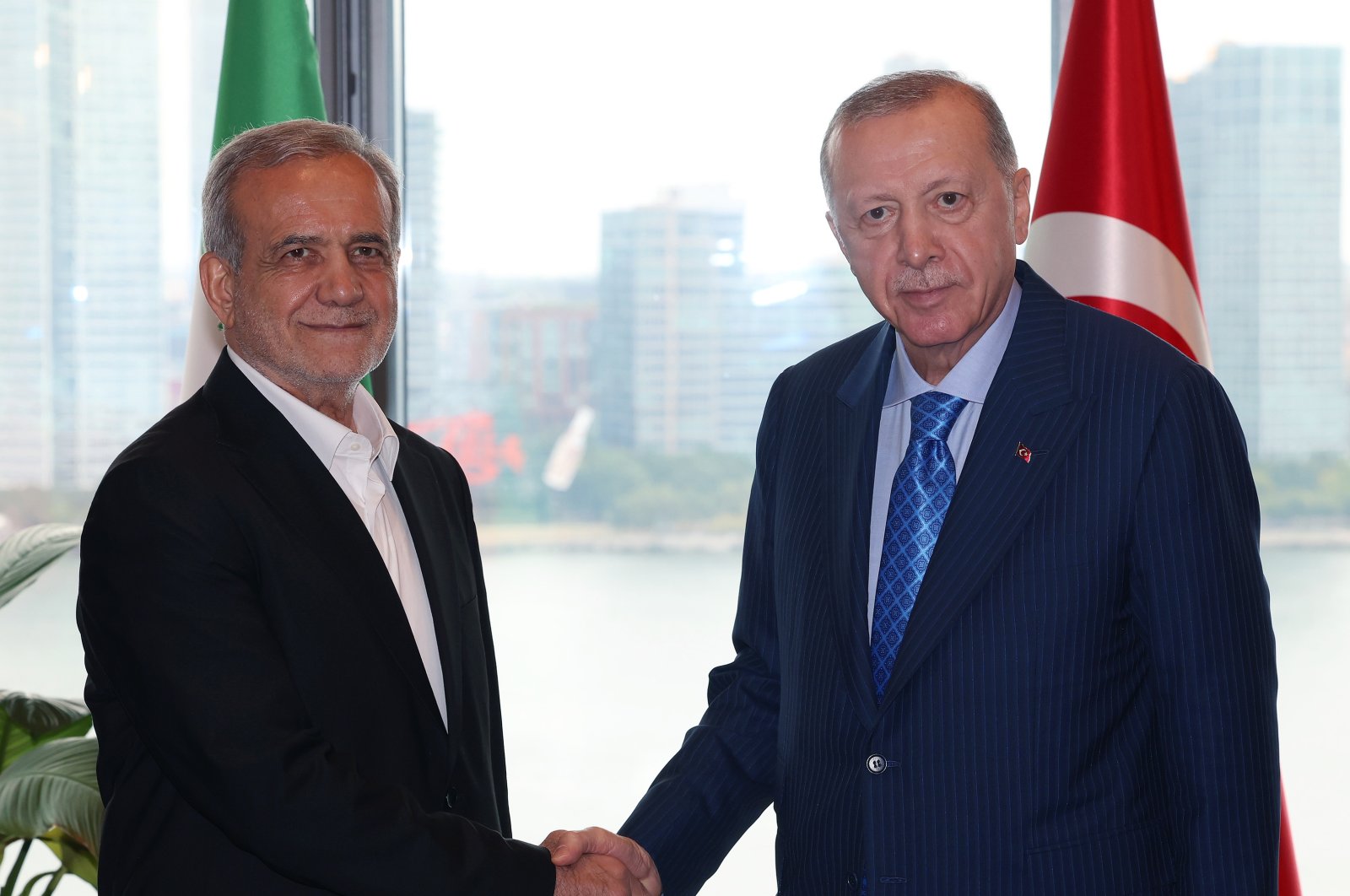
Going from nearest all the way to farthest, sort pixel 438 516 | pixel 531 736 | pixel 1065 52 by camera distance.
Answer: pixel 438 516 → pixel 1065 52 → pixel 531 736

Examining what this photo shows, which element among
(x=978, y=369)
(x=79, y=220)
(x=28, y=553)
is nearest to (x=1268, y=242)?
(x=978, y=369)

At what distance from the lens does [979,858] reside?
1.56m

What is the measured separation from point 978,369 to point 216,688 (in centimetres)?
106

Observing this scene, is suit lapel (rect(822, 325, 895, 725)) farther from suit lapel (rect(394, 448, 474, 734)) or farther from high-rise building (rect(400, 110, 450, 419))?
high-rise building (rect(400, 110, 450, 419))

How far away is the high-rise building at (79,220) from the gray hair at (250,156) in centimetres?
197

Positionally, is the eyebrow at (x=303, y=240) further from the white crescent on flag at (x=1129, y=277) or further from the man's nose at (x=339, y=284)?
the white crescent on flag at (x=1129, y=277)

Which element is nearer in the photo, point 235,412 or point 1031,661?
point 1031,661

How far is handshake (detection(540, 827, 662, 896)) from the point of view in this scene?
190 cm

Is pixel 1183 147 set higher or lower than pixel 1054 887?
higher

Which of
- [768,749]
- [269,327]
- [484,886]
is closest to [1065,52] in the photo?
[768,749]

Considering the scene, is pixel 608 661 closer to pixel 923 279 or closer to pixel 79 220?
pixel 79 220

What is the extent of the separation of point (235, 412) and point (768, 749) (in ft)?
3.18

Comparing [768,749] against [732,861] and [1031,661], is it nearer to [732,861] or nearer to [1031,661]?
[1031,661]

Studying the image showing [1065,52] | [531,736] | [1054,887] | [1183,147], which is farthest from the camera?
[531,736]
